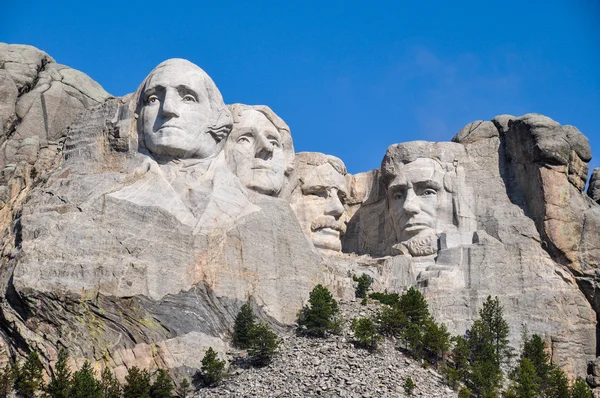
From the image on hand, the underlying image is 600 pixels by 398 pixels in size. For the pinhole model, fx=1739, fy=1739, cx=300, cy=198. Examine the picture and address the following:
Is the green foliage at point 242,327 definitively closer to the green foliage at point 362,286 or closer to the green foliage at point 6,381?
the green foliage at point 362,286

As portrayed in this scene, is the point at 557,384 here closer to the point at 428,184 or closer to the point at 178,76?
the point at 428,184

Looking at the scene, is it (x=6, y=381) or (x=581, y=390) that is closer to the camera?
(x=6, y=381)

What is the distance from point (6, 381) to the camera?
36.2 metres

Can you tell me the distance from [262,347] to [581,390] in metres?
7.48

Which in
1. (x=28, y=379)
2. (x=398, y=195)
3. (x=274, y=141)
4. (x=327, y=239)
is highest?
(x=274, y=141)

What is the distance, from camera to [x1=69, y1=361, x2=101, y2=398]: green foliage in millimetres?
35688

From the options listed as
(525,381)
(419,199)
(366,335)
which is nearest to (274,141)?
(419,199)

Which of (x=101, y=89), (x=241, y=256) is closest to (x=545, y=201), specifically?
(x=241, y=256)

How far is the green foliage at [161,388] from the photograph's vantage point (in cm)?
3681

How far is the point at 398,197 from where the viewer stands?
46.2 m

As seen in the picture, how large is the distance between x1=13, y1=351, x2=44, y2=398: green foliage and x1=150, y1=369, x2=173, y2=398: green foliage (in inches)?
94.5

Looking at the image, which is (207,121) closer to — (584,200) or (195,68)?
(195,68)

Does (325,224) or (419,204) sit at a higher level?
(419,204)

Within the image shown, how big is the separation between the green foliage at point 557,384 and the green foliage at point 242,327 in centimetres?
703
